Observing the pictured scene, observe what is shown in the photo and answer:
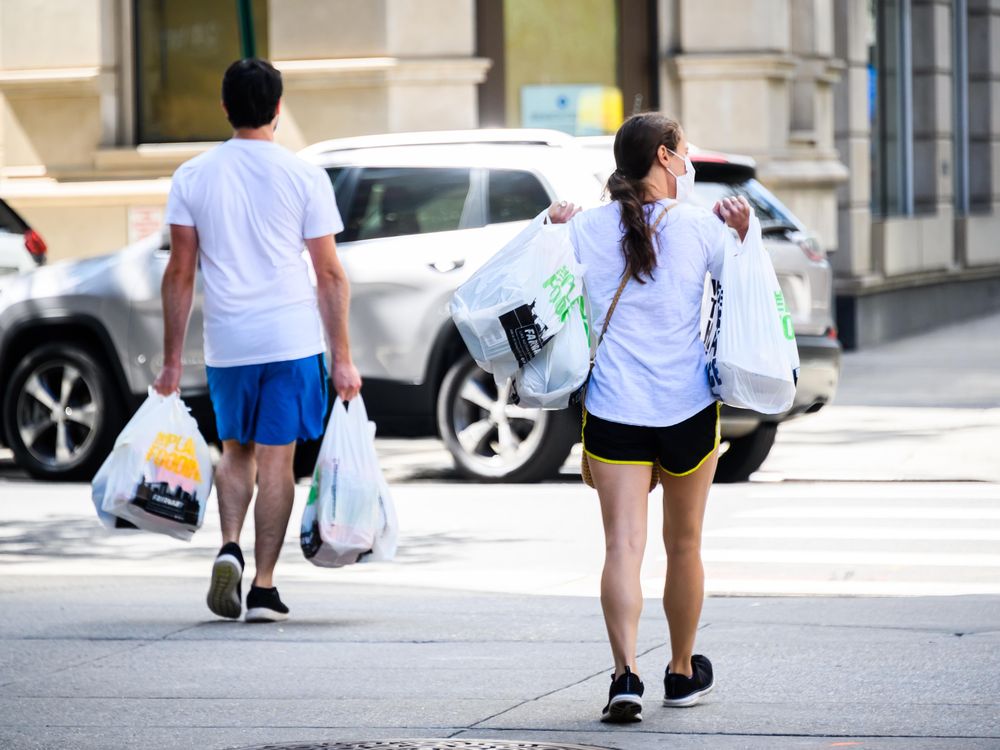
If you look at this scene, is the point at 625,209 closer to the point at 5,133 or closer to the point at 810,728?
the point at 810,728

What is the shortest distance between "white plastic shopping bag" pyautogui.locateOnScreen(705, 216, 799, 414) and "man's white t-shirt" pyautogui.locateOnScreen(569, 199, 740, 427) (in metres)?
0.04

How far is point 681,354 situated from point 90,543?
14.9 ft

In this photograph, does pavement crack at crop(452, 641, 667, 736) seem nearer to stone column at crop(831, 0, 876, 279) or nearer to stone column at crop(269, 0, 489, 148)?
stone column at crop(269, 0, 489, 148)

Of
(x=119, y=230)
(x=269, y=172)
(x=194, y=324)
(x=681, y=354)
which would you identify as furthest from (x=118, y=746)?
(x=119, y=230)

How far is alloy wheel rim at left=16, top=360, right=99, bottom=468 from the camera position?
37.9 ft

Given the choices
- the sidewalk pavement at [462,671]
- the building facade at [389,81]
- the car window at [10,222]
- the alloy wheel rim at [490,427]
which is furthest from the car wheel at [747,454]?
the building facade at [389,81]

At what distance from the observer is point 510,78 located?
60.5 ft

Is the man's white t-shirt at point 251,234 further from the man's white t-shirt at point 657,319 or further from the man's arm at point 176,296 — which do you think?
the man's white t-shirt at point 657,319

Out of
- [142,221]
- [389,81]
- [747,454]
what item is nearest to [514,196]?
[747,454]

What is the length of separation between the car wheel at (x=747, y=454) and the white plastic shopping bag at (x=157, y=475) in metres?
4.59

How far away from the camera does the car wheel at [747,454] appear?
37.1ft

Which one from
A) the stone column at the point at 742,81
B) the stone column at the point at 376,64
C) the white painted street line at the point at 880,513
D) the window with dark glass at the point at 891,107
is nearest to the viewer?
the white painted street line at the point at 880,513

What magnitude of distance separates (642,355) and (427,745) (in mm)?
1174

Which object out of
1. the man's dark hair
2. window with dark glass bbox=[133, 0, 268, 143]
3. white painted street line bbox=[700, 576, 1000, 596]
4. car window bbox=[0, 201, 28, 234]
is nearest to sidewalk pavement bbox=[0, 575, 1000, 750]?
white painted street line bbox=[700, 576, 1000, 596]
